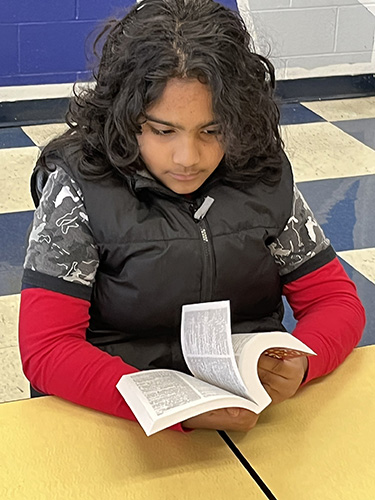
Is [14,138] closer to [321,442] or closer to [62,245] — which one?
[62,245]

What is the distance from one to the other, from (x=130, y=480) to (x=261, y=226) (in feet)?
1.59

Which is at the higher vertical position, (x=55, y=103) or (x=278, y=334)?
(x=278, y=334)

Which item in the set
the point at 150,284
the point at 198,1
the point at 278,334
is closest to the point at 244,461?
the point at 278,334

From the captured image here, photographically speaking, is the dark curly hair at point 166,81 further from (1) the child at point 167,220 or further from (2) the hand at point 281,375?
(2) the hand at point 281,375

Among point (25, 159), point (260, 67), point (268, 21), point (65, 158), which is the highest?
point (260, 67)

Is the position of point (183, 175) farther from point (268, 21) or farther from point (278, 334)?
point (268, 21)

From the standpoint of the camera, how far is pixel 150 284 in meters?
1.24

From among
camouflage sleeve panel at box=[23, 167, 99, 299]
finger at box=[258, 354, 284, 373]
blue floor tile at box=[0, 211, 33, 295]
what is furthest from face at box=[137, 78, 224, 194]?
blue floor tile at box=[0, 211, 33, 295]

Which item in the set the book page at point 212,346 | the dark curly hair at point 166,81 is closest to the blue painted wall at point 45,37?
the dark curly hair at point 166,81

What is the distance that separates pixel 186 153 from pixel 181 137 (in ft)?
0.09

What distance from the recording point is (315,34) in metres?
4.02

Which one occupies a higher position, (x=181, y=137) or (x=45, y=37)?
(x=181, y=137)

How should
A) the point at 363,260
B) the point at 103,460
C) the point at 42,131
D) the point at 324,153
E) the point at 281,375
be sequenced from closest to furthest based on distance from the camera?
Result: 1. the point at 103,460
2. the point at 281,375
3. the point at 363,260
4. the point at 324,153
5. the point at 42,131

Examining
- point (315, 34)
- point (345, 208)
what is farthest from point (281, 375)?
point (315, 34)
